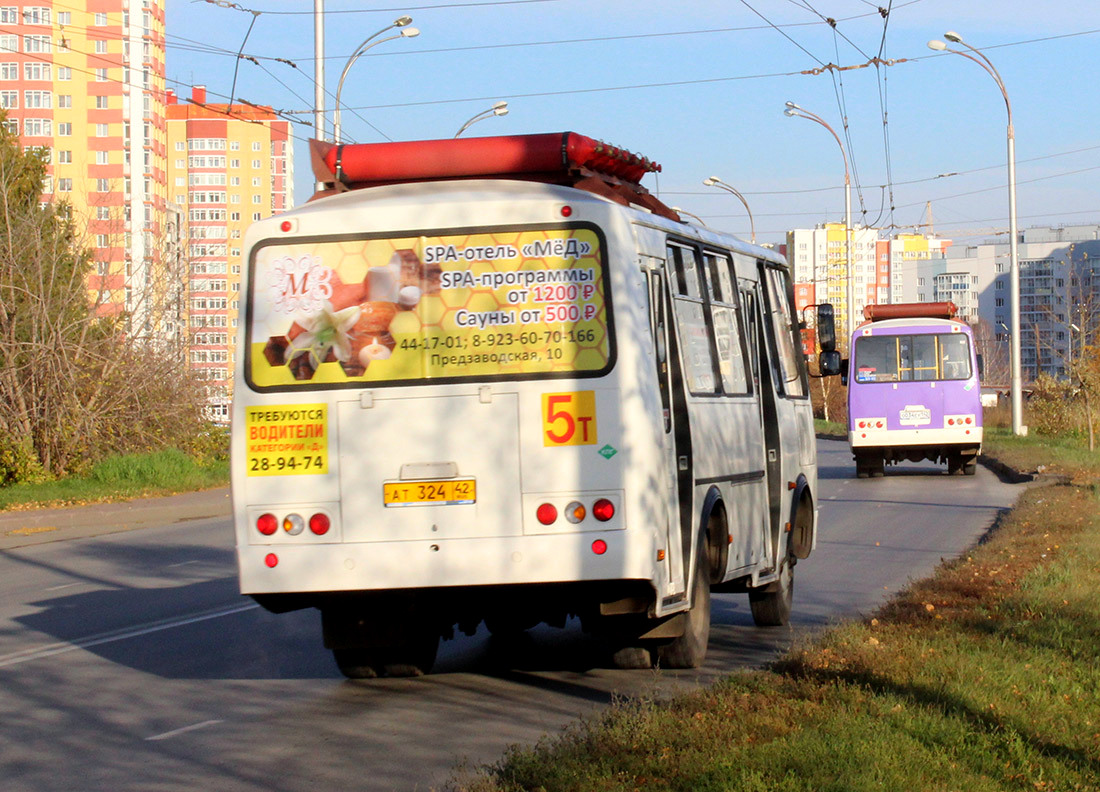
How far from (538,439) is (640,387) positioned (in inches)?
22.8

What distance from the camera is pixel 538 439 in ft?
25.4

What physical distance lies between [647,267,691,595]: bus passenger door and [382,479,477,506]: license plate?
0.99 metres

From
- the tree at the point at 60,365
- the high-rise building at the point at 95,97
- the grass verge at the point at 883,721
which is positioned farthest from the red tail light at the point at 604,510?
the high-rise building at the point at 95,97

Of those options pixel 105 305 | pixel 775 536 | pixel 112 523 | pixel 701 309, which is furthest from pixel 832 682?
pixel 105 305

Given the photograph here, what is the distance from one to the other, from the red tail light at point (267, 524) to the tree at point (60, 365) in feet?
64.6

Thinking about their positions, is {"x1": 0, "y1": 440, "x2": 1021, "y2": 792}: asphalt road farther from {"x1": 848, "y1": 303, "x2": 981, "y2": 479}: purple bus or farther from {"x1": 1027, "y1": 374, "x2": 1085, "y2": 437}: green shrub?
{"x1": 1027, "y1": 374, "x2": 1085, "y2": 437}: green shrub

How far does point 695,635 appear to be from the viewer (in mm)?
8836

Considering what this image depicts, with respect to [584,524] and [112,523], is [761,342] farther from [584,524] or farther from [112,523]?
[112,523]

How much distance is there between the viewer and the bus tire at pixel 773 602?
1085 centimetres

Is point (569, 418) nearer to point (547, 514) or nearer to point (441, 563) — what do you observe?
point (547, 514)

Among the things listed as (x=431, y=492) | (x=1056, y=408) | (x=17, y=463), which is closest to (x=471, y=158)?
(x=431, y=492)

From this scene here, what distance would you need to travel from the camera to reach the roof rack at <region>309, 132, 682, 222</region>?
8414 millimetres

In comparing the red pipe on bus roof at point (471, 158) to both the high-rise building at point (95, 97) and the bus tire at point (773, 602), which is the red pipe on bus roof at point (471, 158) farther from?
the high-rise building at point (95, 97)

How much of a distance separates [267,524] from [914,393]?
79.4 feet
